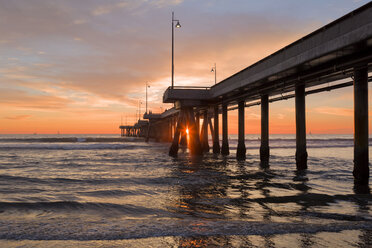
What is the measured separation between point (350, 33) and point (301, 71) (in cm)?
570

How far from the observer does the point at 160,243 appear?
5.79 metres

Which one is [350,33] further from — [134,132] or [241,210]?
[134,132]

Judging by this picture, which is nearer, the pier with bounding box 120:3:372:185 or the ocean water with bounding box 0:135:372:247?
the ocean water with bounding box 0:135:372:247

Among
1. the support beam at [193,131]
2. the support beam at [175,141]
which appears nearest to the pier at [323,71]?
the support beam at [193,131]

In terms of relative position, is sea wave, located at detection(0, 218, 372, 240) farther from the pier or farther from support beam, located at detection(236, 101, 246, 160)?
support beam, located at detection(236, 101, 246, 160)

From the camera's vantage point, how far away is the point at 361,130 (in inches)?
517

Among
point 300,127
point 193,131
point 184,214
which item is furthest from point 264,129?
point 184,214

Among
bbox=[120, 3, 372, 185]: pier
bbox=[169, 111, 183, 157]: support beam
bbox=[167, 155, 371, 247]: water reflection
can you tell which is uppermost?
bbox=[120, 3, 372, 185]: pier

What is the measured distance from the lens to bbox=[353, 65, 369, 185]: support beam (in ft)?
43.1

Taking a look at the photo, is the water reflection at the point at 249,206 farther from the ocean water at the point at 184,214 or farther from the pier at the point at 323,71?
the pier at the point at 323,71

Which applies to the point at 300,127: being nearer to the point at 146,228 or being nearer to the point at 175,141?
the point at 146,228

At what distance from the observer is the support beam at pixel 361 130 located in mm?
13133

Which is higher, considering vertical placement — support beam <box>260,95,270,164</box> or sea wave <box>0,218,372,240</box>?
support beam <box>260,95,270,164</box>

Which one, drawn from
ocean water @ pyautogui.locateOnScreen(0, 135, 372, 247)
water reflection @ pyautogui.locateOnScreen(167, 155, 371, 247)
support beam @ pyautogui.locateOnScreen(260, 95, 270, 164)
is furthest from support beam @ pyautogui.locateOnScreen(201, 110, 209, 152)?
ocean water @ pyautogui.locateOnScreen(0, 135, 372, 247)
